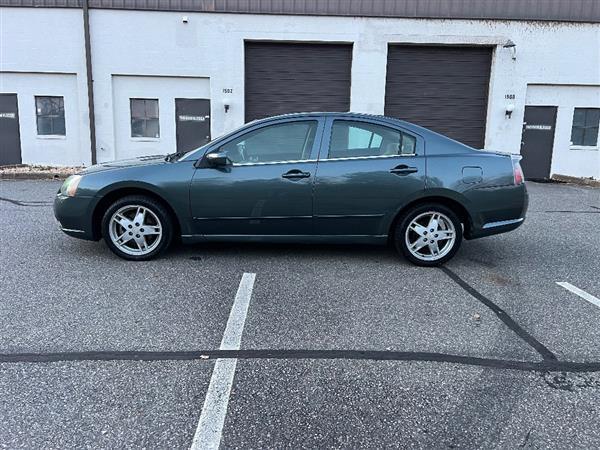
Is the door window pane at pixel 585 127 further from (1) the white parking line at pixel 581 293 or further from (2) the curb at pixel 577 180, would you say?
(1) the white parking line at pixel 581 293

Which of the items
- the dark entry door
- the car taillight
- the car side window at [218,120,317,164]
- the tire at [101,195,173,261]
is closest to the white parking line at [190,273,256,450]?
the tire at [101,195,173,261]

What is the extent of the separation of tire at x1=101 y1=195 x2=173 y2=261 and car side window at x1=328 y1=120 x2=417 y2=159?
1.91m

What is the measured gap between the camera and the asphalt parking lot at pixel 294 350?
97.3 inches

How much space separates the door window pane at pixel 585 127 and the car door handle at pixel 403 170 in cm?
1164

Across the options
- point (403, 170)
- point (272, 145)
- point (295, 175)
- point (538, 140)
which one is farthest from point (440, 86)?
point (295, 175)

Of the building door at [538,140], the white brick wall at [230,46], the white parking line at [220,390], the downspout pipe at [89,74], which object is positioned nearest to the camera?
the white parking line at [220,390]

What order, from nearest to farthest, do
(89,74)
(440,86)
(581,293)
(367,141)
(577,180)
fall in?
(581,293) < (367,141) < (89,74) < (577,180) < (440,86)

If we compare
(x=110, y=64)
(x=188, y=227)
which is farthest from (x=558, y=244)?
(x=110, y=64)

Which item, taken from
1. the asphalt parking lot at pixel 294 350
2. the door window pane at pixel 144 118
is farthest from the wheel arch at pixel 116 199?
the door window pane at pixel 144 118

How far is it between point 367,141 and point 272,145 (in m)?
1.00

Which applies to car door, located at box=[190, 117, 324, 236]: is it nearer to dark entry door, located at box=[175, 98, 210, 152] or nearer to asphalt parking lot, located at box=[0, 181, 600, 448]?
asphalt parking lot, located at box=[0, 181, 600, 448]

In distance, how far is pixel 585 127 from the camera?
46.5 feet

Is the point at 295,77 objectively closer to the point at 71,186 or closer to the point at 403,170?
the point at 403,170

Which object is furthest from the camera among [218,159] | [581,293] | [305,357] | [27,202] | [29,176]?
[29,176]
